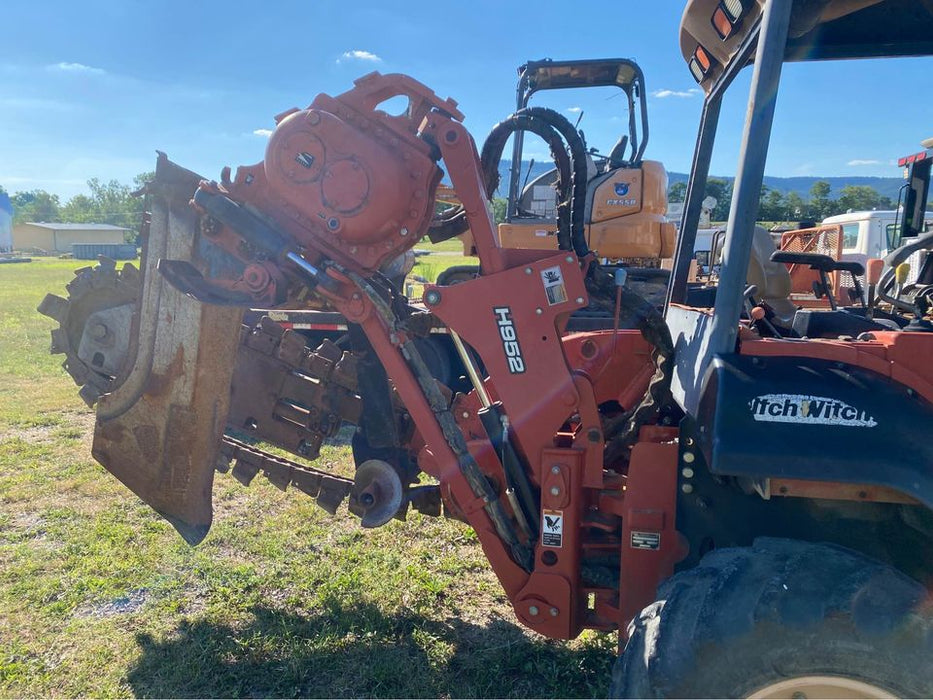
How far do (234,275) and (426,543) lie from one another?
92.1 inches

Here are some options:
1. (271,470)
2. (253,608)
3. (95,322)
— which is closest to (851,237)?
(271,470)

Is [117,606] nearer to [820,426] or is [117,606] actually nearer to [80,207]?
[820,426]

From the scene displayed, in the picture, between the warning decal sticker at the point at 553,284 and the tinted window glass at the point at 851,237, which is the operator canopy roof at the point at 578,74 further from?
the tinted window glass at the point at 851,237

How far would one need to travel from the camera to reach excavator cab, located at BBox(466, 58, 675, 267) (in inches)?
311

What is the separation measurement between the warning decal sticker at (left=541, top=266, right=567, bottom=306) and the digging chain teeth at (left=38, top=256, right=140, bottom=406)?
2.17 metres

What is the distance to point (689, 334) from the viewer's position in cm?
274

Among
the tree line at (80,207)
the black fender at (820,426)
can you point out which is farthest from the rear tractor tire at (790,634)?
the tree line at (80,207)

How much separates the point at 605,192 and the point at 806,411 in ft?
20.3

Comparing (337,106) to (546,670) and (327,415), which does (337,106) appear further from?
(546,670)

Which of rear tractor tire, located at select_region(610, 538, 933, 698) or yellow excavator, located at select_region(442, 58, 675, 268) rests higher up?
yellow excavator, located at select_region(442, 58, 675, 268)

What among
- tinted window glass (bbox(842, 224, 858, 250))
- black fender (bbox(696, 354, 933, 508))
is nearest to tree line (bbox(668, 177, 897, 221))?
tinted window glass (bbox(842, 224, 858, 250))

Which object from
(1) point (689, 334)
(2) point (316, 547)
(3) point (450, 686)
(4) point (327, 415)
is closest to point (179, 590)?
(2) point (316, 547)

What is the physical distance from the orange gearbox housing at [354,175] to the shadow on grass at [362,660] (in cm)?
190

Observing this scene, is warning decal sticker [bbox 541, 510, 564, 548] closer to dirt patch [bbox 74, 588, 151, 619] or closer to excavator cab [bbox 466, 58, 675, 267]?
dirt patch [bbox 74, 588, 151, 619]
